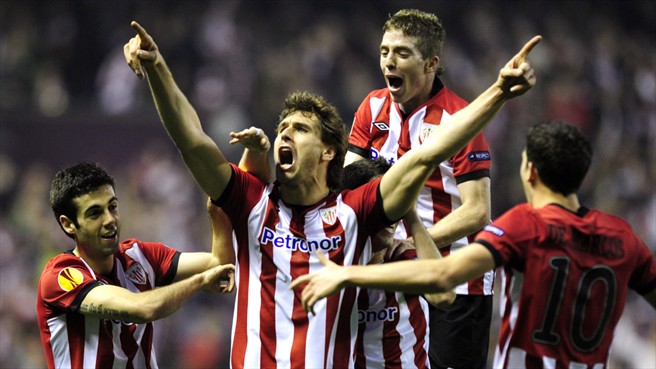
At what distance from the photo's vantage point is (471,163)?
5.90m

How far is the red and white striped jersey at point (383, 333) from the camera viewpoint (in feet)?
17.8

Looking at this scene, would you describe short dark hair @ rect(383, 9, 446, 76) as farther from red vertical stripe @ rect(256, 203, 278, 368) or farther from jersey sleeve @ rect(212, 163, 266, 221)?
red vertical stripe @ rect(256, 203, 278, 368)

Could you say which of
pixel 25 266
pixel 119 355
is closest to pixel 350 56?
pixel 25 266

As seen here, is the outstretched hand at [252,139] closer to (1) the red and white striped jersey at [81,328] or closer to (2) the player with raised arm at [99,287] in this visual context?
(2) the player with raised arm at [99,287]

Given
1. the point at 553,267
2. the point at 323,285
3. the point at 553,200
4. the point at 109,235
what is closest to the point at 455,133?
the point at 553,200

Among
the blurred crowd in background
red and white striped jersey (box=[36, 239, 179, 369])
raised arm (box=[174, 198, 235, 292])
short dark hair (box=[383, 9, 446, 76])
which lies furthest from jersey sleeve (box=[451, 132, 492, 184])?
the blurred crowd in background

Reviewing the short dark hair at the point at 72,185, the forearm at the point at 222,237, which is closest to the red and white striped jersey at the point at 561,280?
the forearm at the point at 222,237

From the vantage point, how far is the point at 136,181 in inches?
524

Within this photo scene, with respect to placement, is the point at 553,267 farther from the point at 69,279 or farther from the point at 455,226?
the point at 69,279

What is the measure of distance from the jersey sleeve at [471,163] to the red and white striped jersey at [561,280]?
50.1 inches

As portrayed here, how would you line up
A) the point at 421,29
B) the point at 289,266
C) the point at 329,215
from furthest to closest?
the point at 421,29
the point at 329,215
the point at 289,266

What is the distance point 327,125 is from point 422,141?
966 millimetres

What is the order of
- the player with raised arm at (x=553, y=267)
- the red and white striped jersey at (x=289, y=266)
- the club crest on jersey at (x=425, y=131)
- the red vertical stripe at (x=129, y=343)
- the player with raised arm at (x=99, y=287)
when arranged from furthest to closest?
the club crest on jersey at (x=425, y=131) → the red vertical stripe at (x=129, y=343) → the player with raised arm at (x=99, y=287) → the red and white striped jersey at (x=289, y=266) → the player with raised arm at (x=553, y=267)

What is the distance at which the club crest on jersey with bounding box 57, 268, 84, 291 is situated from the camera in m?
5.22
